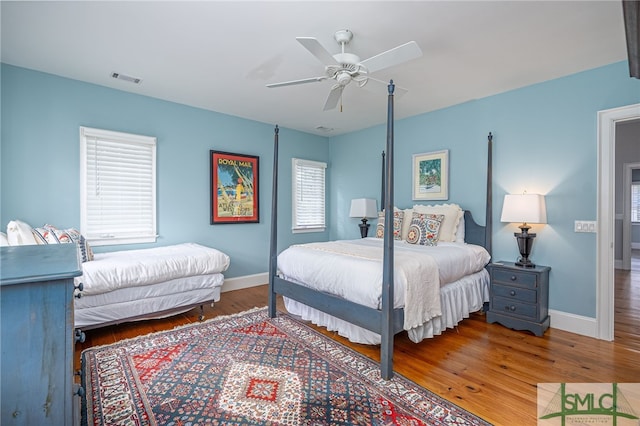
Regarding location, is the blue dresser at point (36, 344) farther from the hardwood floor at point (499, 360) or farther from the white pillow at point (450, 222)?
the white pillow at point (450, 222)

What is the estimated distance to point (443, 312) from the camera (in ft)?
10.1

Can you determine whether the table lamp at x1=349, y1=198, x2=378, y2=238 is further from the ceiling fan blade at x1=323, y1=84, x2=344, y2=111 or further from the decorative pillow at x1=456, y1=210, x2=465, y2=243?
the ceiling fan blade at x1=323, y1=84, x2=344, y2=111

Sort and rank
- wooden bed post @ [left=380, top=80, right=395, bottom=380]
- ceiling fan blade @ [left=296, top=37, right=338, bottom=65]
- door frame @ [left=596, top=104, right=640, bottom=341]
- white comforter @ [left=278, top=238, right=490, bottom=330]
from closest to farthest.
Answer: ceiling fan blade @ [left=296, top=37, right=338, bottom=65], wooden bed post @ [left=380, top=80, right=395, bottom=380], white comforter @ [left=278, top=238, right=490, bottom=330], door frame @ [left=596, top=104, right=640, bottom=341]

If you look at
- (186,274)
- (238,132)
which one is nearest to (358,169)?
(238,132)

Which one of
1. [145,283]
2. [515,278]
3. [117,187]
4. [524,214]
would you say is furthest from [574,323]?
[117,187]

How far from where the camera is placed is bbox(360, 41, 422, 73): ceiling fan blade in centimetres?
214

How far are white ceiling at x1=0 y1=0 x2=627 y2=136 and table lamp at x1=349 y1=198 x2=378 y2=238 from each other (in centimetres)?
180

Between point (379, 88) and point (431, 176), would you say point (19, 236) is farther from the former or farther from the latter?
point (431, 176)

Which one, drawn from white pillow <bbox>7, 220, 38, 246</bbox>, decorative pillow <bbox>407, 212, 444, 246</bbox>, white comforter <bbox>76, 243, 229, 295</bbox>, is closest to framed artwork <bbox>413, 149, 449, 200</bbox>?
decorative pillow <bbox>407, 212, 444, 246</bbox>

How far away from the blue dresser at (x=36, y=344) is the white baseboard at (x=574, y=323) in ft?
13.4

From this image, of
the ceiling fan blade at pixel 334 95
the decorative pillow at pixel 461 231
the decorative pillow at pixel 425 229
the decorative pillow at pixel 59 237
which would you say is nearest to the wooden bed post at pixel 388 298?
the ceiling fan blade at pixel 334 95

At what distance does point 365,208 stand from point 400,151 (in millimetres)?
1049

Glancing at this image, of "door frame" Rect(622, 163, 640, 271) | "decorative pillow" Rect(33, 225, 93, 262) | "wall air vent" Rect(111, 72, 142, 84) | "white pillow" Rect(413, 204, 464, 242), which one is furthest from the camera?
"door frame" Rect(622, 163, 640, 271)

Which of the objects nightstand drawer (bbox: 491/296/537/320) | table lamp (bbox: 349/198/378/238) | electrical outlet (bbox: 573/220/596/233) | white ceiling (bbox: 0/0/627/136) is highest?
white ceiling (bbox: 0/0/627/136)
